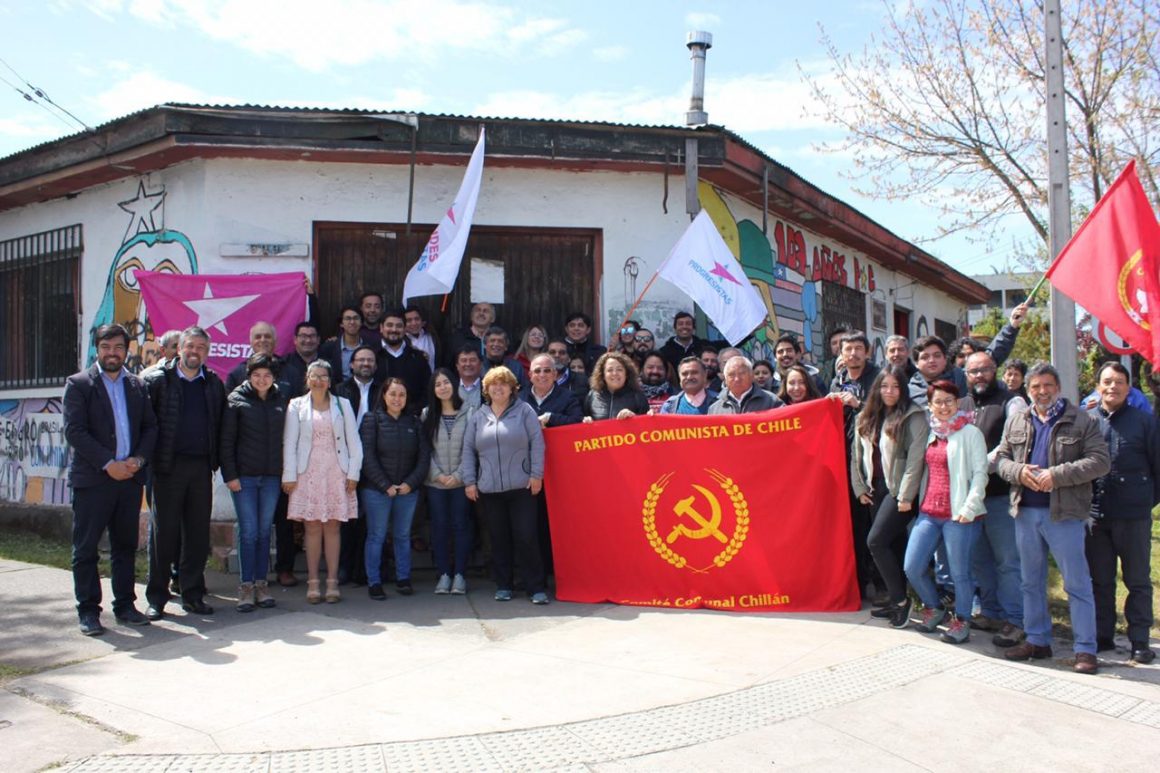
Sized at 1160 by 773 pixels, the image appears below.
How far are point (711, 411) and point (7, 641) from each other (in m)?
5.02

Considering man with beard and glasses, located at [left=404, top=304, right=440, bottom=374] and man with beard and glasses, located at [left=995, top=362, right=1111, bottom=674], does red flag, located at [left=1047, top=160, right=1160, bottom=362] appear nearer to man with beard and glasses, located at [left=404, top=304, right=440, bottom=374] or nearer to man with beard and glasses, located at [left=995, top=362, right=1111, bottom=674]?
man with beard and glasses, located at [left=995, top=362, right=1111, bottom=674]

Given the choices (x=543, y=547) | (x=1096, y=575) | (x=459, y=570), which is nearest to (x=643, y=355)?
(x=543, y=547)

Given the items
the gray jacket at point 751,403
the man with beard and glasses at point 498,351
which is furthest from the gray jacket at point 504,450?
the gray jacket at point 751,403

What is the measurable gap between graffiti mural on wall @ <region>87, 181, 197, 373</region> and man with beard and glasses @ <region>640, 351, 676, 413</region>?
4571 millimetres

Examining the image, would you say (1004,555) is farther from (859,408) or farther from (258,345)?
(258,345)

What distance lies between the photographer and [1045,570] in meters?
5.76

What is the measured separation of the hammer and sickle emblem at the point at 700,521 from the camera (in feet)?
23.0

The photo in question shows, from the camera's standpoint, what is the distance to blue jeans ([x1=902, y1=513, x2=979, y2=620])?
5984mm

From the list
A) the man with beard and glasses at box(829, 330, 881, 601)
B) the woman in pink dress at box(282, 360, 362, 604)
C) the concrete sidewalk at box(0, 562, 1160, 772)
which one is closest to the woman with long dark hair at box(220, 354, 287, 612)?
the woman in pink dress at box(282, 360, 362, 604)

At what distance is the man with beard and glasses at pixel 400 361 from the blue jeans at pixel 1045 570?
480 cm

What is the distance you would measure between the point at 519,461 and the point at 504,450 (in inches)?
5.6

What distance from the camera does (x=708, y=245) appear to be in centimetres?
889

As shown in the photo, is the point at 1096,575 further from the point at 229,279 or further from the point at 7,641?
the point at 229,279

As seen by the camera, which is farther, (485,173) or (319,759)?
(485,173)
